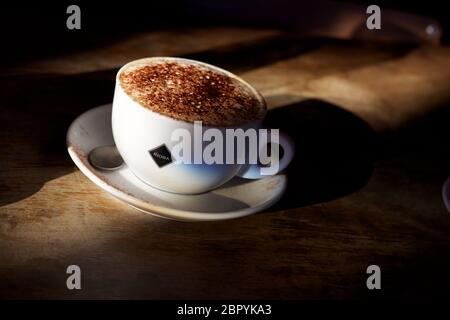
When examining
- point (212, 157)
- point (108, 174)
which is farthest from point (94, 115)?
point (212, 157)

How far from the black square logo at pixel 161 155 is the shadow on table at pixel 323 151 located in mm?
204

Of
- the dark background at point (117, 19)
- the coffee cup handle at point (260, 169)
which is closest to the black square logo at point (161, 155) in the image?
the coffee cup handle at point (260, 169)

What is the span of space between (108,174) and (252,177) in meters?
0.24

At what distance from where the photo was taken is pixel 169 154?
2.42ft

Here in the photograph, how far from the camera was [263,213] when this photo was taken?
0.81 meters

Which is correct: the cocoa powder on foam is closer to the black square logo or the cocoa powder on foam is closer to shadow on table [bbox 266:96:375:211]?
the black square logo

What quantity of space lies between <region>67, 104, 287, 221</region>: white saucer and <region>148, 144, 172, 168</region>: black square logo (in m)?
0.06

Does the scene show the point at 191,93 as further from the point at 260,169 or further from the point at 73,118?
the point at 73,118

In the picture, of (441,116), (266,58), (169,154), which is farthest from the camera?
(266,58)

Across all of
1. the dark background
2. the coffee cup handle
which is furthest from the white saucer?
the dark background

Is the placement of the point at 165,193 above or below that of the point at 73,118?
below

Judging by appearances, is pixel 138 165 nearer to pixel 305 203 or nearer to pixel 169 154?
pixel 169 154

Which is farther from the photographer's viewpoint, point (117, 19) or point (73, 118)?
point (117, 19)

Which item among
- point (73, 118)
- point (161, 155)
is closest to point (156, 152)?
point (161, 155)
